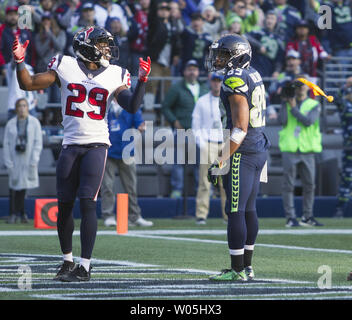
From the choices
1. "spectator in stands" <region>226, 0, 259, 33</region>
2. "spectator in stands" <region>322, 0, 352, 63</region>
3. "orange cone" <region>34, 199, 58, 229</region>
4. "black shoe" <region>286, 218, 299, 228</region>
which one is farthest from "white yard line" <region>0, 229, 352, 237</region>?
A: "spectator in stands" <region>322, 0, 352, 63</region>

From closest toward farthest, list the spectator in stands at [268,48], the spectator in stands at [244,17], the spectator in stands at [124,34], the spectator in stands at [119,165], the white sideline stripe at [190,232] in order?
the white sideline stripe at [190,232] → the spectator in stands at [119,165] → the spectator in stands at [124,34] → the spectator in stands at [268,48] → the spectator in stands at [244,17]

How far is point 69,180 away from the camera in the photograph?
319 inches

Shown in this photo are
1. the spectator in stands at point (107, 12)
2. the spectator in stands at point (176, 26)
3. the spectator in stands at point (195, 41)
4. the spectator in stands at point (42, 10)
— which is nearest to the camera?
the spectator in stands at point (107, 12)

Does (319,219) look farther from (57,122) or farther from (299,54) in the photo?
(57,122)

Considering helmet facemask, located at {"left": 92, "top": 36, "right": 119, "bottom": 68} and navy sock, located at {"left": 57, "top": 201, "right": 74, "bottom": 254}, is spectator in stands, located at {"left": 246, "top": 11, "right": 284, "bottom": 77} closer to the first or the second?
helmet facemask, located at {"left": 92, "top": 36, "right": 119, "bottom": 68}

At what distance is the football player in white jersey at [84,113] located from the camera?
799 cm

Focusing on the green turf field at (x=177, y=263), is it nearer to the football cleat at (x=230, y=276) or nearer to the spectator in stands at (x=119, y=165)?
the football cleat at (x=230, y=276)

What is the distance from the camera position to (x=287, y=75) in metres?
18.1

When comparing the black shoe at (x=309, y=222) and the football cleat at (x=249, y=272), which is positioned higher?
the football cleat at (x=249, y=272)

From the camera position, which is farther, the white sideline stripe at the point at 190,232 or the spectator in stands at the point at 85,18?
the spectator in stands at the point at 85,18

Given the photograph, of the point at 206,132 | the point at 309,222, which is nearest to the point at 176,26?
the point at 206,132

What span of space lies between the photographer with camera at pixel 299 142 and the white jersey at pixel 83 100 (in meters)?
7.35

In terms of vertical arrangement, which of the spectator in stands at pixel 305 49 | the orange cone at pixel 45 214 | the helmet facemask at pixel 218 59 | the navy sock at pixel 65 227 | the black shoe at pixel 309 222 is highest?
the spectator in stands at pixel 305 49

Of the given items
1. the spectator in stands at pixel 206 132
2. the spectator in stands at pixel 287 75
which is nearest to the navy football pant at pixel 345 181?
the spectator in stands at pixel 287 75
